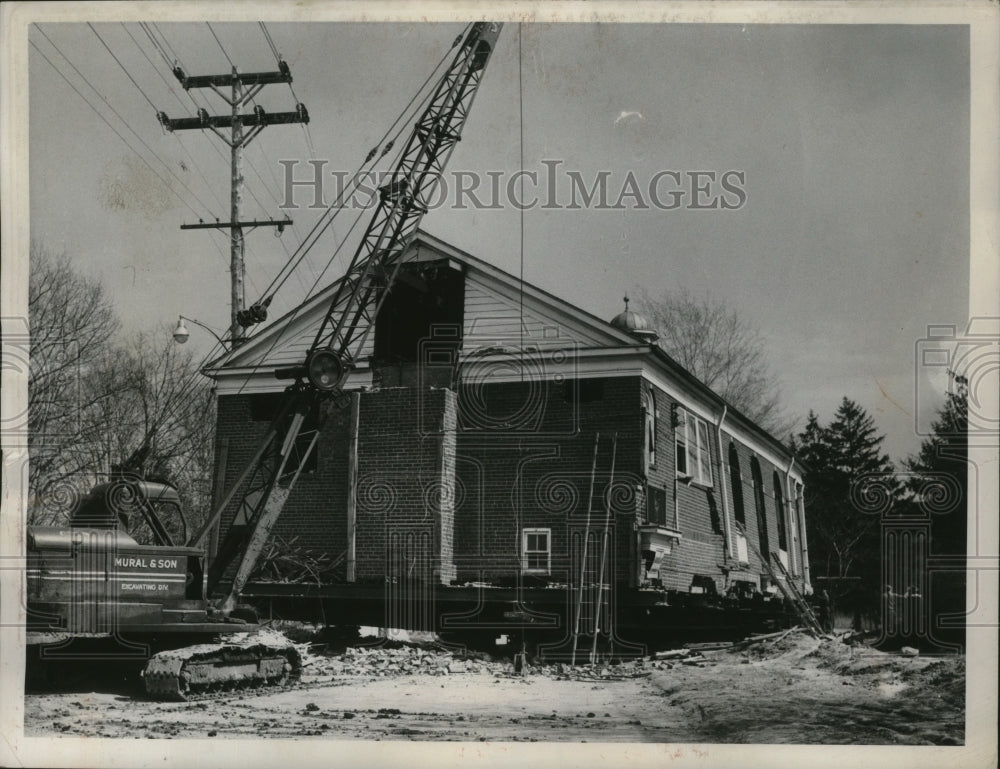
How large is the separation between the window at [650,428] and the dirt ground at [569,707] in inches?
145

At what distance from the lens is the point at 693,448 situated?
21609 millimetres

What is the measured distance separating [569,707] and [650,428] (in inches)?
228

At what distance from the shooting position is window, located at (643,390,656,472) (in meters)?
19.2

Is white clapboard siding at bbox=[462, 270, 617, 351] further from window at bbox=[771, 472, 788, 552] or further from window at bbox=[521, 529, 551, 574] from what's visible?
window at bbox=[771, 472, 788, 552]

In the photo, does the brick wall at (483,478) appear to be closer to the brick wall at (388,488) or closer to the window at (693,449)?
the brick wall at (388,488)

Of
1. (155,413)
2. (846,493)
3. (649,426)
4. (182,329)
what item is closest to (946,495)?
(649,426)

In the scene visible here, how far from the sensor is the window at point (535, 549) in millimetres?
18531

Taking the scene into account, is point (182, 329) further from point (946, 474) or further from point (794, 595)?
point (794, 595)

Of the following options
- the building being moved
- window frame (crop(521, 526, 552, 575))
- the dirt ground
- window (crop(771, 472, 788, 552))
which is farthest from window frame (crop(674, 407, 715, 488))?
the dirt ground

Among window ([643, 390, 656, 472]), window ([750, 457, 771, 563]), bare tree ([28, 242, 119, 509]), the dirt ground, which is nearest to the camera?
the dirt ground

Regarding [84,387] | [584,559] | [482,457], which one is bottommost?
[584,559]

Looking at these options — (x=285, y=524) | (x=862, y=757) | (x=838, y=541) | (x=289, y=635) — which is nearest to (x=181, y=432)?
(x=285, y=524)

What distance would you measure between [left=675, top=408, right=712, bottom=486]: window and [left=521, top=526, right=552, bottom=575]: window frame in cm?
323

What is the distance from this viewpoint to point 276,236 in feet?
58.4
